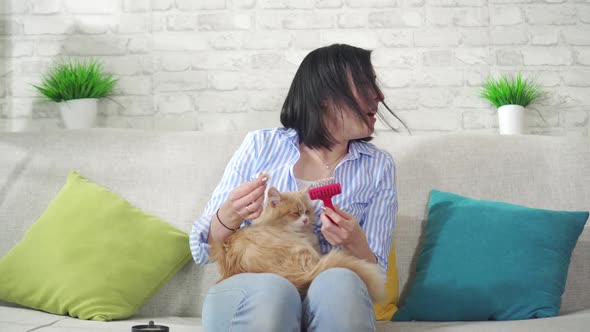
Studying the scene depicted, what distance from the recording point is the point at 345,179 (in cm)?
196

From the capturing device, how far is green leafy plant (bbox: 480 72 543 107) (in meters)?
2.71

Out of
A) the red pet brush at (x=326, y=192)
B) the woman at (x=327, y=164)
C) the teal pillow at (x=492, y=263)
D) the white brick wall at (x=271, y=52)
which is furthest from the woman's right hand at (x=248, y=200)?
the white brick wall at (x=271, y=52)

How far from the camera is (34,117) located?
2990mm

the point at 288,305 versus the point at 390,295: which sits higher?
the point at 288,305

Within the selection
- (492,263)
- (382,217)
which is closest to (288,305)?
(382,217)

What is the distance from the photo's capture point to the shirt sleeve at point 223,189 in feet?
5.97

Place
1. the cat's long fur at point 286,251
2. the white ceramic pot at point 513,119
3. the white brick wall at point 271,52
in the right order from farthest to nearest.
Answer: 1. the white brick wall at point 271,52
2. the white ceramic pot at point 513,119
3. the cat's long fur at point 286,251

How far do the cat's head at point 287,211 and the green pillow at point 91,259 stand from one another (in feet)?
2.05

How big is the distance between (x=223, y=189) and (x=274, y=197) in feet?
0.82

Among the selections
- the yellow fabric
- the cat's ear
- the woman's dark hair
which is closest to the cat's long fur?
the cat's ear

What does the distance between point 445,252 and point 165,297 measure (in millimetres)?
953

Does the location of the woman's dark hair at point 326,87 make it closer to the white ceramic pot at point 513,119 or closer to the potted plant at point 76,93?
the white ceramic pot at point 513,119

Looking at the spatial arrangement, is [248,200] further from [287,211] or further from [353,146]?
[353,146]

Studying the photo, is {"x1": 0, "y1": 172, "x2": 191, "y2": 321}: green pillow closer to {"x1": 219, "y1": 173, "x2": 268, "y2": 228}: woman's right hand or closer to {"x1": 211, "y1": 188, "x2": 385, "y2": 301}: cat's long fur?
{"x1": 211, "y1": 188, "x2": 385, "y2": 301}: cat's long fur
